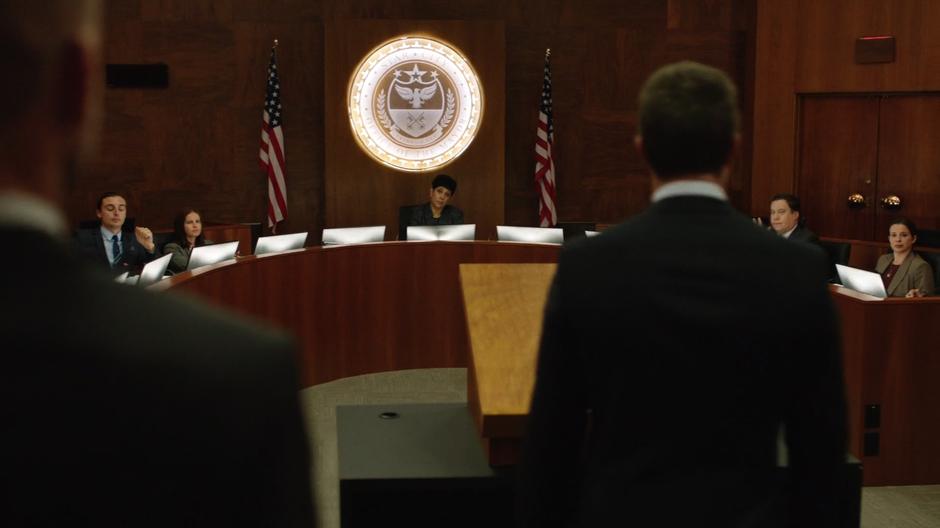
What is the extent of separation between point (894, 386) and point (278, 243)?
346 centimetres

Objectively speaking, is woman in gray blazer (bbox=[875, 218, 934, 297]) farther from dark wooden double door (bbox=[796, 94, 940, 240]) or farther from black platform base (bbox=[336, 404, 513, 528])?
black platform base (bbox=[336, 404, 513, 528])

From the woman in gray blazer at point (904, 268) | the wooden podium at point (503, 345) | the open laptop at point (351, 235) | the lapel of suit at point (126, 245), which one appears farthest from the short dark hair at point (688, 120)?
the lapel of suit at point (126, 245)

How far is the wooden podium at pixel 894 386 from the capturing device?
4.60 meters

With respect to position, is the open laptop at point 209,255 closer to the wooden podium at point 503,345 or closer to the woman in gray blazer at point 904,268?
the wooden podium at point 503,345

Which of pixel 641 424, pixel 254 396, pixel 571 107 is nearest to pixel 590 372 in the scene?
pixel 641 424

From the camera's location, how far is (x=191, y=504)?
2.33 feet

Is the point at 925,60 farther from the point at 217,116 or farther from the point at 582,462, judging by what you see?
the point at 582,462

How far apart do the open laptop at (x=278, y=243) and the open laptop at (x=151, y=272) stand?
4.00 feet

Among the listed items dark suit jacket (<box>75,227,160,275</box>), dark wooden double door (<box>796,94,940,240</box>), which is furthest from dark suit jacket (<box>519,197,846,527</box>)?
dark wooden double door (<box>796,94,940,240</box>)

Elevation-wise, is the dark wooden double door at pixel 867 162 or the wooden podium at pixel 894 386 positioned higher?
the dark wooden double door at pixel 867 162

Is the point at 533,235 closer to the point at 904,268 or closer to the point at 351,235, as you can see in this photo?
the point at 351,235

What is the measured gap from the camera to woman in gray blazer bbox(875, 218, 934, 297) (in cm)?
615

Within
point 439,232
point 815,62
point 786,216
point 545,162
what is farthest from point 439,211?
point 815,62

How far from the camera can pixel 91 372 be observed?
687 millimetres
